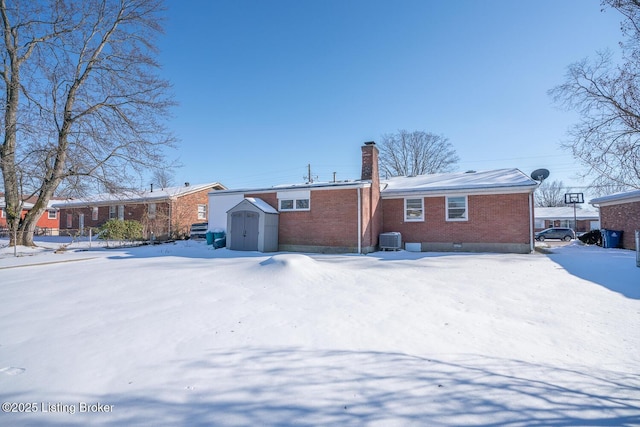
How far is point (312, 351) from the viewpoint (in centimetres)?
421

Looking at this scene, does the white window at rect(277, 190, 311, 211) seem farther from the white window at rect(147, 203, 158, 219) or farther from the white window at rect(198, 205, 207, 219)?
the white window at rect(147, 203, 158, 219)

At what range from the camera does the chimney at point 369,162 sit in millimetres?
17125

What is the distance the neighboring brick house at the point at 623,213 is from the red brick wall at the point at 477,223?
697 cm

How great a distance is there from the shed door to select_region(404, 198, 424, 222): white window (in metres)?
7.83

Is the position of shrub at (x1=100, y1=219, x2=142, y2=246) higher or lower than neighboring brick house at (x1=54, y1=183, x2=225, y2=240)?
lower

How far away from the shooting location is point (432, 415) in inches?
116

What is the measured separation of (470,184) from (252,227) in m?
11.0

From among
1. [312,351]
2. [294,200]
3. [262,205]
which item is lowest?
[312,351]

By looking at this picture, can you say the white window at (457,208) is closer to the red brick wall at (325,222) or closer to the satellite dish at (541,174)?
the red brick wall at (325,222)

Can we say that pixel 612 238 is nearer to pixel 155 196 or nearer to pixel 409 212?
pixel 409 212

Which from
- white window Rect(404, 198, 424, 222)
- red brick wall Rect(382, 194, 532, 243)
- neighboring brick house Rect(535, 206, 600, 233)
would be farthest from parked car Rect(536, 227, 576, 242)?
white window Rect(404, 198, 424, 222)

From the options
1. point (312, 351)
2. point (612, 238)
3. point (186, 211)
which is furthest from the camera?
point (186, 211)

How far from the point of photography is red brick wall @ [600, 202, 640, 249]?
17420 millimetres

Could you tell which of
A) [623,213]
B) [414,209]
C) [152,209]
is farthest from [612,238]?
[152,209]
